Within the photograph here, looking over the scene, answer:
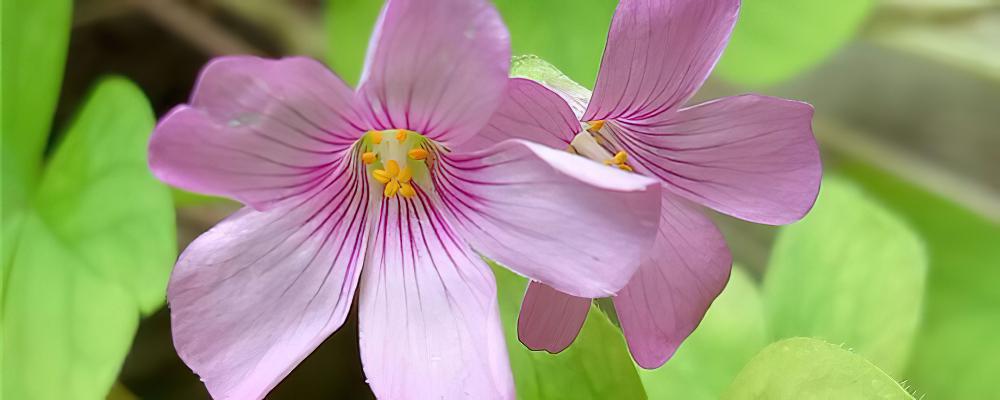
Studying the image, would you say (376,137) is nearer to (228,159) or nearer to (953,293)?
(228,159)

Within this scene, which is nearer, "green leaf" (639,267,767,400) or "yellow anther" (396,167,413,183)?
"yellow anther" (396,167,413,183)

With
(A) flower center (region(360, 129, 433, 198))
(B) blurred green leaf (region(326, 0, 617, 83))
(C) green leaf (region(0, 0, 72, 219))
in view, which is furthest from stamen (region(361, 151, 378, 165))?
(C) green leaf (region(0, 0, 72, 219))

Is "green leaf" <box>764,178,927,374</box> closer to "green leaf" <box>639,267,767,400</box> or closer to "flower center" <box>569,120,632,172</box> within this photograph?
"green leaf" <box>639,267,767,400</box>

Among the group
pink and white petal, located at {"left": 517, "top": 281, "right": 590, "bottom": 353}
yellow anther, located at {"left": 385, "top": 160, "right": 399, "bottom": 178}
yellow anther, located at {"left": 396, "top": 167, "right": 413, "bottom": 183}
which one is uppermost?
yellow anther, located at {"left": 385, "top": 160, "right": 399, "bottom": 178}

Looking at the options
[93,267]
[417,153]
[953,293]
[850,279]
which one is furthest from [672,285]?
[953,293]

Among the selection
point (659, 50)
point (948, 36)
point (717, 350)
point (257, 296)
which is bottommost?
point (717, 350)
